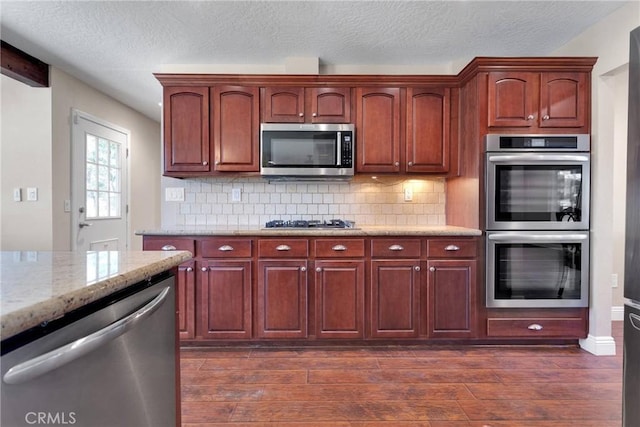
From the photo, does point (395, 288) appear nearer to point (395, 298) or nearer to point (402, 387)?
point (395, 298)

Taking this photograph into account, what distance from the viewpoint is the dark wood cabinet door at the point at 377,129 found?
2.82 metres

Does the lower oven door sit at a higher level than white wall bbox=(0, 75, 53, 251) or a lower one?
lower

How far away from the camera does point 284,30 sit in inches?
101

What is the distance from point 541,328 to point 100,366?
9.40 feet

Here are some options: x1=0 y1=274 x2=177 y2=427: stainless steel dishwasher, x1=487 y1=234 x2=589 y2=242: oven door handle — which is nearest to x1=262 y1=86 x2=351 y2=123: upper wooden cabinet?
x1=487 y1=234 x2=589 y2=242: oven door handle

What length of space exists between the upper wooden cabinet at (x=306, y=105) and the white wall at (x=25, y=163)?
7.59 feet

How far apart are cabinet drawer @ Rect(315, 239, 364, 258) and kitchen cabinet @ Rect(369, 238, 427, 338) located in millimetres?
110

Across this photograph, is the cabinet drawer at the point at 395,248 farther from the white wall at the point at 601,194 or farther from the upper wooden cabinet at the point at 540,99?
the white wall at the point at 601,194

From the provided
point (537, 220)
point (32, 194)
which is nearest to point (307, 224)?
point (537, 220)

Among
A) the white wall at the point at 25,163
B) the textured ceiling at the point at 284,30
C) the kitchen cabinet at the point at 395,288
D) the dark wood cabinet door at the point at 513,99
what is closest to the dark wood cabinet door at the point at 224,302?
the kitchen cabinet at the point at 395,288

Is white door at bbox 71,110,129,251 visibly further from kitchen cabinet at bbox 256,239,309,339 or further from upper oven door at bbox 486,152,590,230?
upper oven door at bbox 486,152,590,230

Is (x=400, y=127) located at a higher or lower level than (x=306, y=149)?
higher

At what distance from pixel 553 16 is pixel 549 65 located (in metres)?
0.34

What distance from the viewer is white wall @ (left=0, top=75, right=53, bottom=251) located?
321cm
